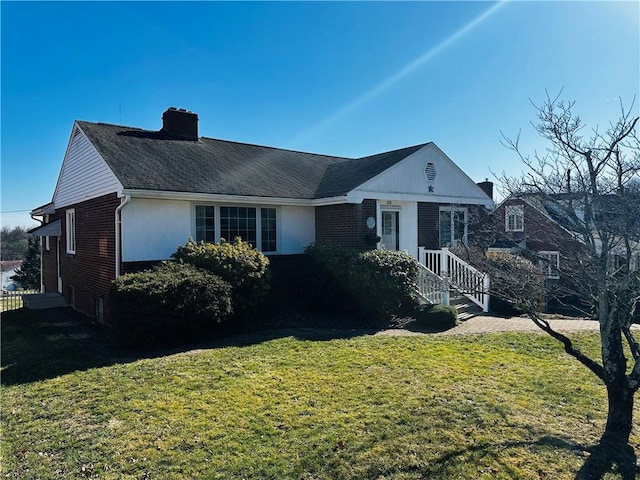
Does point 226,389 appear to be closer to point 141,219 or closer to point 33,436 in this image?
point 33,436

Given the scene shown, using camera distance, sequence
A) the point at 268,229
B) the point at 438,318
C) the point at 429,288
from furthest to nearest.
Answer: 1. the point at 268,229
2. the point at 429,288
3. the point at 438,318

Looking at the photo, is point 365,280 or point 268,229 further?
point 268,229

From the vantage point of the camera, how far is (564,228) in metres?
4.73

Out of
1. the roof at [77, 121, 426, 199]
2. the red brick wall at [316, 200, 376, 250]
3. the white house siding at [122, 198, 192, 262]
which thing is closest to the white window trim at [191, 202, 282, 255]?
the white house siding at [122, 198, 192, 262]

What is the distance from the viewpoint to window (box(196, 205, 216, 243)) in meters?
11.4

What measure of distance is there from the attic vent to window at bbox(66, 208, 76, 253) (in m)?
12.9

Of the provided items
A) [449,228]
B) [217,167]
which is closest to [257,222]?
[217,167]

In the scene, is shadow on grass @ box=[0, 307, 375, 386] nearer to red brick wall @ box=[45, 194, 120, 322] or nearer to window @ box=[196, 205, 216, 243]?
red brick wall @ box=[45, 194, 120, 322]

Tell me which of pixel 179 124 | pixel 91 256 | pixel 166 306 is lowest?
pixel 166 306

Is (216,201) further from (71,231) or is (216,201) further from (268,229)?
(71,231)

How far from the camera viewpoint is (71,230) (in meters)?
14.8

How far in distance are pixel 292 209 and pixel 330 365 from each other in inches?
294

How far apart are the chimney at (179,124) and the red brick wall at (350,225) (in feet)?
19.9

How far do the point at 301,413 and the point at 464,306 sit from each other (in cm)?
858
